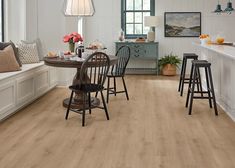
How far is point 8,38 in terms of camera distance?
6922mm

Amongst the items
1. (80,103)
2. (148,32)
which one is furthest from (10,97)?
(148,32)

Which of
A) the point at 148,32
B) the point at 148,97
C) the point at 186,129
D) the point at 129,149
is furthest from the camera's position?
the point at 148,32

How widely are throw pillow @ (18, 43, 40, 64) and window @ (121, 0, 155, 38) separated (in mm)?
3720

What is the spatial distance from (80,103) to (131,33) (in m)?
4.81

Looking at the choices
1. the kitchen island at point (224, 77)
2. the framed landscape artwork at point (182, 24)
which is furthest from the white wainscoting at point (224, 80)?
the framed landscape artwork at point (182, 24)

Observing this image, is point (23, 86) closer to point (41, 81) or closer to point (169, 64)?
point (41, 81)

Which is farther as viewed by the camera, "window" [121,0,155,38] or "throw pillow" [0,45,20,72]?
"window" [121,0,155,38]

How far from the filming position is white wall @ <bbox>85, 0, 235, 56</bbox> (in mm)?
9805

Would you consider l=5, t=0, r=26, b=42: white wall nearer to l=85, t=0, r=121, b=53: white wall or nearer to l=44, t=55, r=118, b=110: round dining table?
l=44, t=55, r=118, b=110: round dining table

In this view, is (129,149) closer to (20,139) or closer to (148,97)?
(20,139)

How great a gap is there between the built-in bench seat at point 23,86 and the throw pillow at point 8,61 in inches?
4.9

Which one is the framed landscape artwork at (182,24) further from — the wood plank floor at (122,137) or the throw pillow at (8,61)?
the throw pillow at (8,61)

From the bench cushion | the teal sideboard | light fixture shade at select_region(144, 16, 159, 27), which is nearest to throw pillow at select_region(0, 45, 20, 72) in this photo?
the bench cushion

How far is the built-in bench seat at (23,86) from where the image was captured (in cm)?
499
